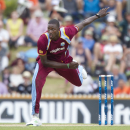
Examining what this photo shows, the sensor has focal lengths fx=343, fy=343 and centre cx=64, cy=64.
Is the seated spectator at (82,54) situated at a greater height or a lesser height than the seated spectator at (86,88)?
greater

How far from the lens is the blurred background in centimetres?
1192

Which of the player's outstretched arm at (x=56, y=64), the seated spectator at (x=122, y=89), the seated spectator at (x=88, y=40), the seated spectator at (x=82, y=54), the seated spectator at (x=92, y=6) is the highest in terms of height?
the seated spectator at (x=92, y=6)

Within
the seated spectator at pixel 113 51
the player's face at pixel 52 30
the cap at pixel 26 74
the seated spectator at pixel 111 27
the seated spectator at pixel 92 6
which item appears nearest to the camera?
the player's face at pixel 52 30

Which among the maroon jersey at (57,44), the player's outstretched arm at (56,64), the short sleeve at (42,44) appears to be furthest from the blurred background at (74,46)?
the short sleeve at (42,44)

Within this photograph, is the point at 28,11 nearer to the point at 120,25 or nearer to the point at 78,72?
the point at 120,25

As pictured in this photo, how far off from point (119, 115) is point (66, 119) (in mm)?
1641

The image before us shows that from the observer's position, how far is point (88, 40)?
Answer: 13336 mm

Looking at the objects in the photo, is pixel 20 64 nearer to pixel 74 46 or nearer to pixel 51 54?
pixel 74 46

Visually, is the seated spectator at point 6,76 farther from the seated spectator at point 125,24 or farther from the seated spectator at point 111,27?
the seated spectator at point 125,24

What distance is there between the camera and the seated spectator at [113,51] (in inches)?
502

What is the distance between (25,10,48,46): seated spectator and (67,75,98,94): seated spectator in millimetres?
2997

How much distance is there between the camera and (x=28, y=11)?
49.4 ft

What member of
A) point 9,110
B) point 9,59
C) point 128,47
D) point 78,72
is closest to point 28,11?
point 9,59

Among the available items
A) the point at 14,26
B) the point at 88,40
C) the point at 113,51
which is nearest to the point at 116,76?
the point at 113,51
